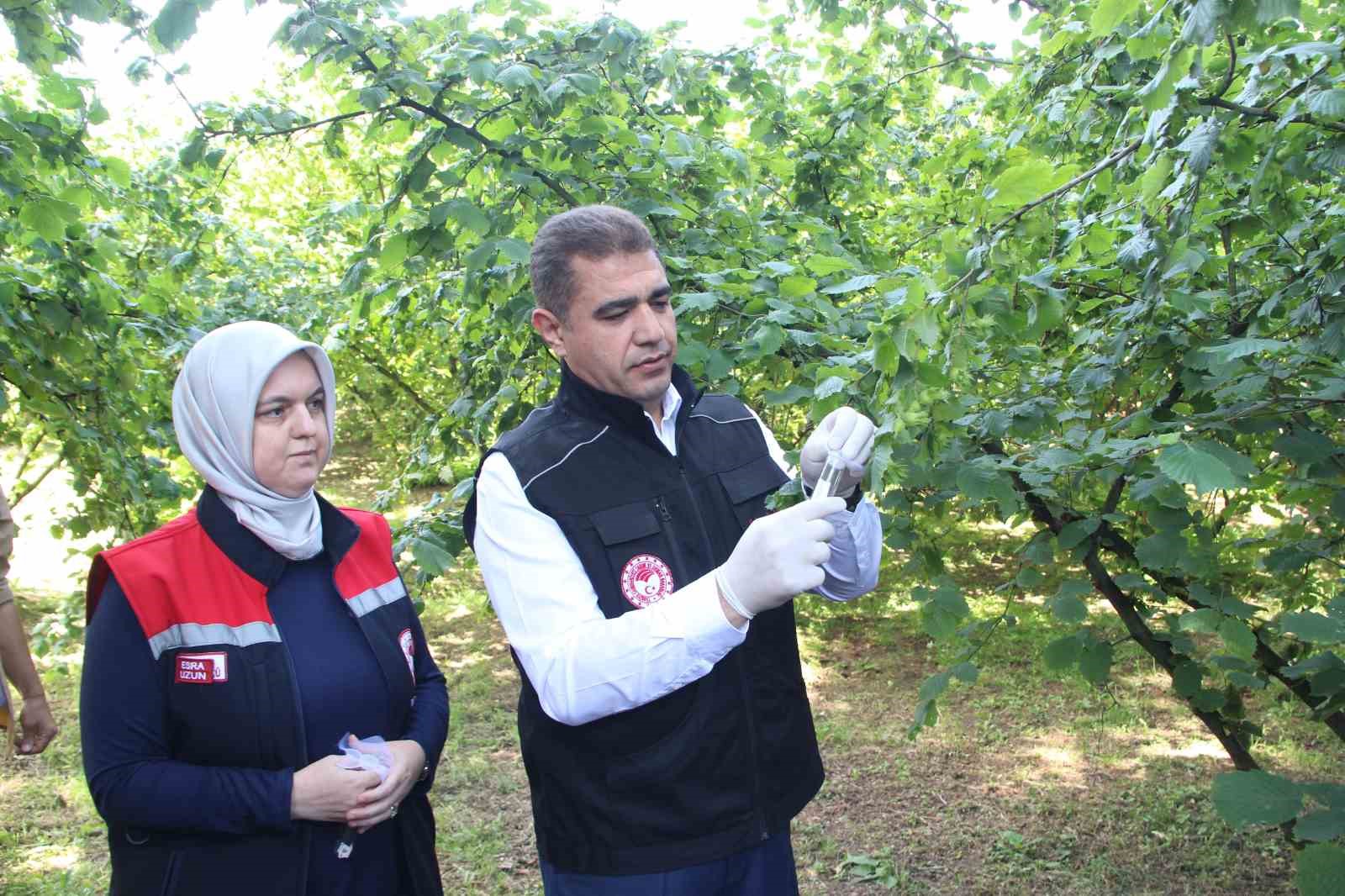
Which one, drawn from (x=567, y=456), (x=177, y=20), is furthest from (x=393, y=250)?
(x=567, y=456)

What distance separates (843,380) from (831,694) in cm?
479

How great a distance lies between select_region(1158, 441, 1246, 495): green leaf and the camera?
1.56 m

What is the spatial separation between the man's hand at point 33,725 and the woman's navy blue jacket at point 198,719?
1114mm

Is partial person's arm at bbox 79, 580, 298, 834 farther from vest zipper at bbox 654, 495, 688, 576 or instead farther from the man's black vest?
vest zipper at bbox 654, 495, 688, 576

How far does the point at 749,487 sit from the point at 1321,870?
45.1 inches

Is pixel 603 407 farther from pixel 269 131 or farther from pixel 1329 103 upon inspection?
pixel 269 131

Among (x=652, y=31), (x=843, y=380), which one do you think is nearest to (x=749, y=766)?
(x=843, y=380)

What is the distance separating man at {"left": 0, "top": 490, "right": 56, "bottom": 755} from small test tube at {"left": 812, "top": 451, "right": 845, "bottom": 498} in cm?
226

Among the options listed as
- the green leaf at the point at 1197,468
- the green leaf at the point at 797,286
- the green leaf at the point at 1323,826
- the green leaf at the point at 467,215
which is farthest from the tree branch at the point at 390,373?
the green leaf at the point at 1323,826

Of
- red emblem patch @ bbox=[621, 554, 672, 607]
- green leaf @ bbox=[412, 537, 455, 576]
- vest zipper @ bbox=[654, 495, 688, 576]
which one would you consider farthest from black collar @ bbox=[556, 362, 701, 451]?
green leaf @ bbox=[412, 537, 455, 576]

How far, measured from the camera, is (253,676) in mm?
1833

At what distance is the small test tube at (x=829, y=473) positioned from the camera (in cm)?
169

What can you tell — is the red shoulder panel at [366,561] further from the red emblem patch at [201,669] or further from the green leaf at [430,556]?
the green leaf at [430,556]

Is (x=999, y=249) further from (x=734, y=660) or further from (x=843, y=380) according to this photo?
(x=734, y=660)
